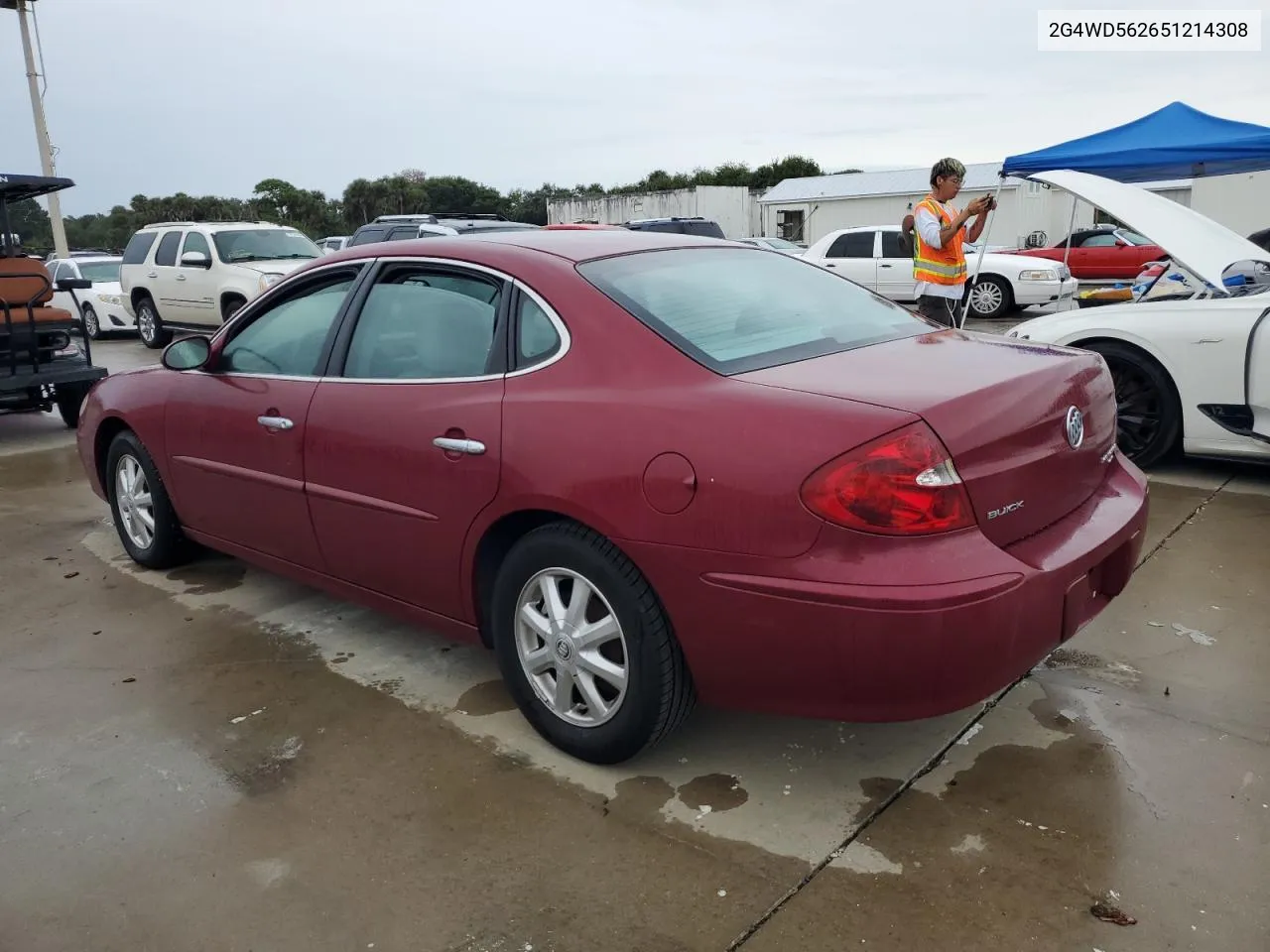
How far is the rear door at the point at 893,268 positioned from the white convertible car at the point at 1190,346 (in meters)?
9.70

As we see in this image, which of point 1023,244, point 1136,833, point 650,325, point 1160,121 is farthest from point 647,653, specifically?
point 1023,244

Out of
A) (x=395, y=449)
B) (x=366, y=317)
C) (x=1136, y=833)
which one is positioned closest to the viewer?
(x=1136, y=833)

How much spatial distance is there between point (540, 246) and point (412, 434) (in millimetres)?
725

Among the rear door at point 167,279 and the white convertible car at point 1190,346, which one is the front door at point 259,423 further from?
the rear door at point 167,279

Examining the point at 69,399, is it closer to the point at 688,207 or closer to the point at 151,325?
the point at 151,325

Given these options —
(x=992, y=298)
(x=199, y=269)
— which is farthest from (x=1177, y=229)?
(x=199, y=269)

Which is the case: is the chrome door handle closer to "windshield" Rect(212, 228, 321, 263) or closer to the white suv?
the white suv

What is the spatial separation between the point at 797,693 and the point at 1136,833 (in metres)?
0.94

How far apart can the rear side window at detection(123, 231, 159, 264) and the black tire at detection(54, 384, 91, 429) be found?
6.90 meters

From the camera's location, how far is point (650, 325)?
275 cm

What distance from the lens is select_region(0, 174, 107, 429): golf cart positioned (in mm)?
7922

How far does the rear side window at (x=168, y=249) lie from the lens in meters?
14.4

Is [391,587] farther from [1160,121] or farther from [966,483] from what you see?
[1160,121]

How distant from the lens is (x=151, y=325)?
15016mm
